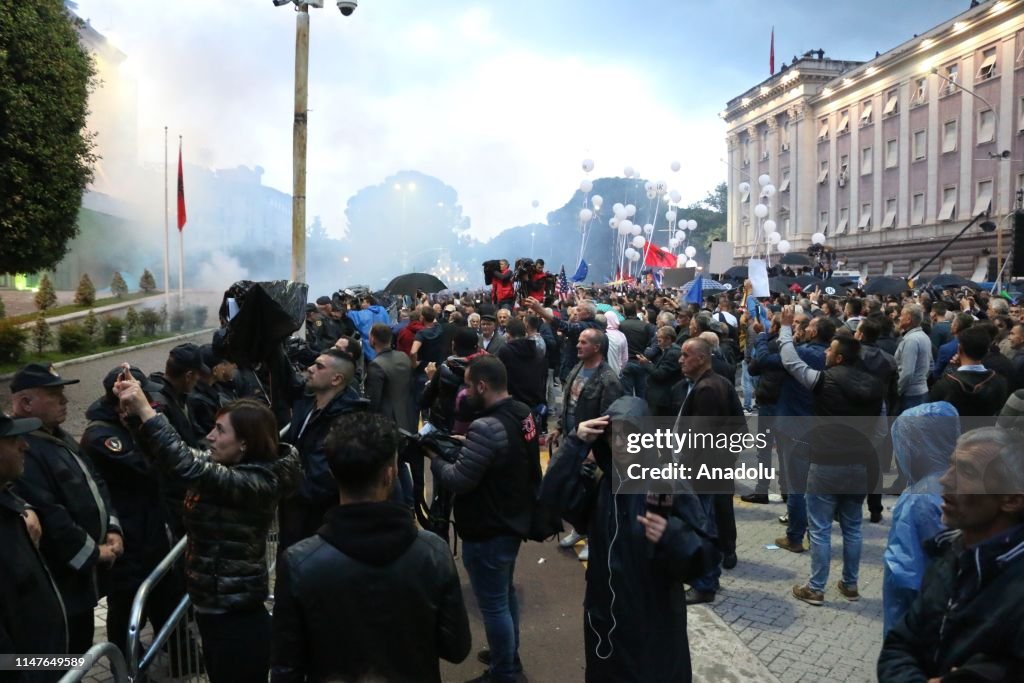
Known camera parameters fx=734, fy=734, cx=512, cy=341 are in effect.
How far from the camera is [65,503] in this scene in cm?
346

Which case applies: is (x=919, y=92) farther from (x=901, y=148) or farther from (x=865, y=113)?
(x=865, y=113)

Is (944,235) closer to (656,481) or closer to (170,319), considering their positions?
(170,319)

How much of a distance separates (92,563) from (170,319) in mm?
22978

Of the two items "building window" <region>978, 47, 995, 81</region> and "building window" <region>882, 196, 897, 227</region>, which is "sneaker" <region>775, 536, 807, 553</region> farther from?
"building window" <region>882, 196, 897, 227</region>

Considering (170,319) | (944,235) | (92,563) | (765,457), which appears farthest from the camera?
(944,235)

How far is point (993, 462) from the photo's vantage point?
7.53 ft

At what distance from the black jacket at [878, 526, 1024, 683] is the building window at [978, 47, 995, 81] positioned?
42674 millimetres

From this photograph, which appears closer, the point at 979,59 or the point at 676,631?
the point at 676,631

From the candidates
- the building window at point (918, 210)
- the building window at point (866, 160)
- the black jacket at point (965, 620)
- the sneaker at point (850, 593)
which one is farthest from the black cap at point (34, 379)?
the building window at point (866, 160)

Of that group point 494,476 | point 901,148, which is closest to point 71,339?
point 494,476

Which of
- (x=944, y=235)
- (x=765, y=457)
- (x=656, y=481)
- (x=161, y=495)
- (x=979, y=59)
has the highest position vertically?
(x=979, y=59)

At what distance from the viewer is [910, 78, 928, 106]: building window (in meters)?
41.1

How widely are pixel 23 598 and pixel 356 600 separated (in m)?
1.47

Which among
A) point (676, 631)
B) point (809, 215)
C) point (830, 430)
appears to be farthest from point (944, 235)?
point (676, 631)
